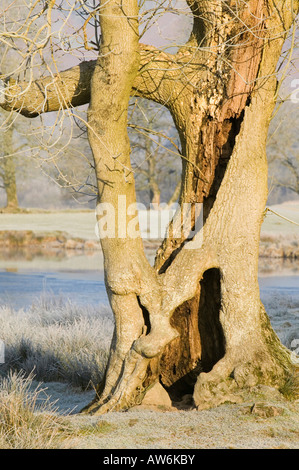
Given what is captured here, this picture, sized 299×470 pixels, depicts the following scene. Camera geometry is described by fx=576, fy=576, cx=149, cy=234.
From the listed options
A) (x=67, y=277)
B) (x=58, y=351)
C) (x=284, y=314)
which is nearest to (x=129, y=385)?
(x=58, y=351)

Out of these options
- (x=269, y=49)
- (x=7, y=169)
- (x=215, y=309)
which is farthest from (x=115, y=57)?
(x=7, y=169)

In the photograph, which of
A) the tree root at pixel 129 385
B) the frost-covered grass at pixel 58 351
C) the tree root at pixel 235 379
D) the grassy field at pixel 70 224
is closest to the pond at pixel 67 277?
the grassy field at pixel 70 224

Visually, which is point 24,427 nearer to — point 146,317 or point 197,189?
point 146,317

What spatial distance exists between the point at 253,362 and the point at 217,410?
0.55m

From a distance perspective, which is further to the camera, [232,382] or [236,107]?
[236,107]

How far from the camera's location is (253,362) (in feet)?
14.5

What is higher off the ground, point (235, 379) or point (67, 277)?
point (235, 379)

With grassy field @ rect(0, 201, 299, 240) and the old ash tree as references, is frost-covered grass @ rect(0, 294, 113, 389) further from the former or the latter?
grassy field @ rect(0, 201, 299, 240)

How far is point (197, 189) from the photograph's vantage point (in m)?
4.96

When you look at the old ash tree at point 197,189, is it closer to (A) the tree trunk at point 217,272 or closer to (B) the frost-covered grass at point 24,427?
(A) the tree trunk at point 217,272

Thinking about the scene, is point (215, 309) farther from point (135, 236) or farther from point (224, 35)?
point (224, 35)

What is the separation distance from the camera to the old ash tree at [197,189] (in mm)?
4457

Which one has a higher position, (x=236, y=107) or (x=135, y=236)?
(x=236, y=107)
